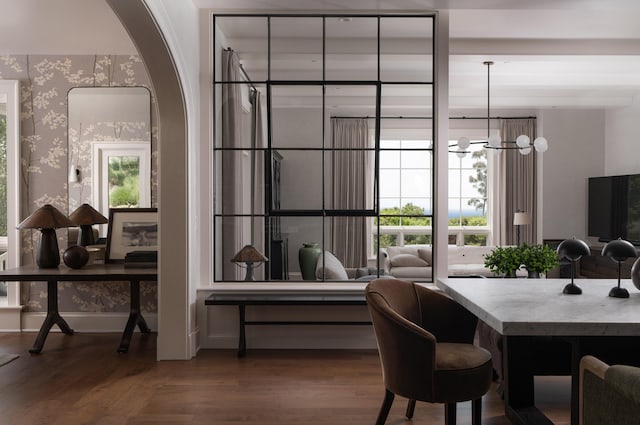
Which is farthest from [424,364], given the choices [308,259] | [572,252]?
[308,259]

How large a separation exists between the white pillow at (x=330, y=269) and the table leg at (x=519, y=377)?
6.31ft

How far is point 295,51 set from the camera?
495 cm

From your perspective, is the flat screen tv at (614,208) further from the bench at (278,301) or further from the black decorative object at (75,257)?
the black decorative object at (75,257)

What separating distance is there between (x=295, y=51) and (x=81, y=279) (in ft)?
8.23

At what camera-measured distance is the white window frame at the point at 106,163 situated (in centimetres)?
546

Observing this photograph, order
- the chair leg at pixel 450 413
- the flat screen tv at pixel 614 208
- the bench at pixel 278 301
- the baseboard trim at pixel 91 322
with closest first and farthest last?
the chair leg at pixel 450 413
the bench at pixel 278 301
the baseboard trim at pixel 91 322
the flat screen tv at pixel 614 208

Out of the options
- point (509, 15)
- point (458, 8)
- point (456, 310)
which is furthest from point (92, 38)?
point (456, 310)

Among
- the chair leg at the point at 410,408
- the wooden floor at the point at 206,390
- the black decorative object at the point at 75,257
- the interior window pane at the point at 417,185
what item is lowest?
the wooden floor at the point at 206,390

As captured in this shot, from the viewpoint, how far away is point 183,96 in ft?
14.6

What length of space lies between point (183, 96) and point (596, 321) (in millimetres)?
3240

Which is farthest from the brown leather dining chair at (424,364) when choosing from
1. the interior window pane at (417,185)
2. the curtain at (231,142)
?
the curtain at (231,142)

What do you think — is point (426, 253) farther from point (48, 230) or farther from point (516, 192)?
point (516, 192)

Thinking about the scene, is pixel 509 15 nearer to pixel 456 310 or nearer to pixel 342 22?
pixel 342 22

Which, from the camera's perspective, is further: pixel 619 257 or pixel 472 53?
pixel 472 53
